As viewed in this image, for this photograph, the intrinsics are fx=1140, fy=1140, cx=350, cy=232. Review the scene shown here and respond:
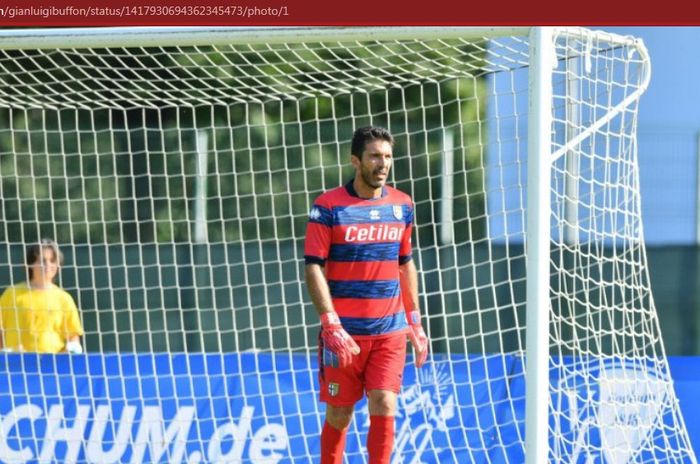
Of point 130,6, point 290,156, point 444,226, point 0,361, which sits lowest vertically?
point 0,361

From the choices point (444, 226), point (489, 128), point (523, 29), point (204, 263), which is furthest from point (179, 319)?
point (523, 29)

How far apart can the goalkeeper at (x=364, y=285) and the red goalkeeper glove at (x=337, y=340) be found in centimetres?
5

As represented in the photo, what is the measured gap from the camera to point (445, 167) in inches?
283

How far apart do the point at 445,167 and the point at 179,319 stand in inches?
81.5

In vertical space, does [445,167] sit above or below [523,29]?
below

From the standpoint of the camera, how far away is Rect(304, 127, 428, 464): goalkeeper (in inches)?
201

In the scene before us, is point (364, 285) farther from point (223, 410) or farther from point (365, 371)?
point (223, 410)

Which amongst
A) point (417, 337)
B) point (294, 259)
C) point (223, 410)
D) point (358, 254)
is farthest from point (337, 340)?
point (294, 259)

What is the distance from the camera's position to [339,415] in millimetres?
5230

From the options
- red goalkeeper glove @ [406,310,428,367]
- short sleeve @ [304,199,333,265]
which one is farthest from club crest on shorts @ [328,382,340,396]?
short sleeve @ [304,199,333,265]

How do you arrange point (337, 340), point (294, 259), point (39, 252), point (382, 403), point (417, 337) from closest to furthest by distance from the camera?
point (337, 340) < point (382, 403) < point (417, 337) < point (39, 252) < point (294, 259)

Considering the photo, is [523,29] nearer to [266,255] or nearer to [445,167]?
[445,167]

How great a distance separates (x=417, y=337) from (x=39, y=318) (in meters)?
2.74

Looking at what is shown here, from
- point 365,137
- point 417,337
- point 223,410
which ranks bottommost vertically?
point 223,410
